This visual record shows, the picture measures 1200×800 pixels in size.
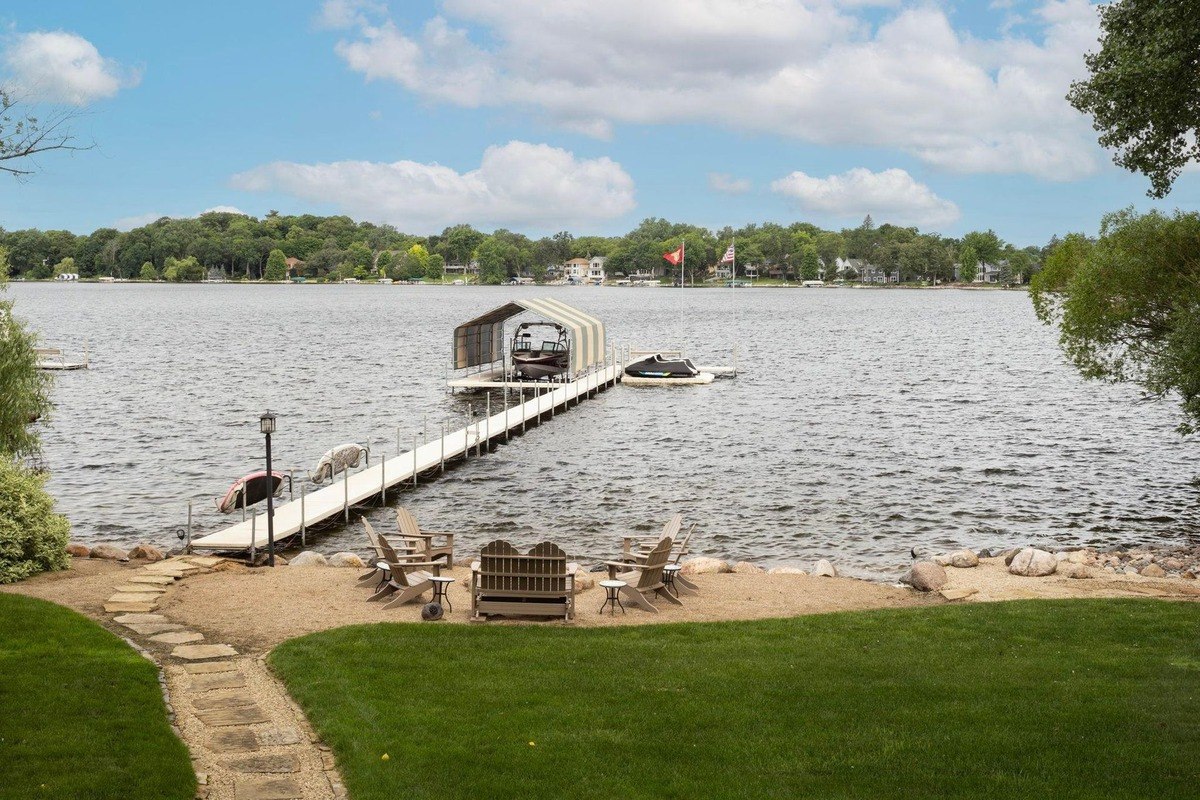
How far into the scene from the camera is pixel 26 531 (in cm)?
1627

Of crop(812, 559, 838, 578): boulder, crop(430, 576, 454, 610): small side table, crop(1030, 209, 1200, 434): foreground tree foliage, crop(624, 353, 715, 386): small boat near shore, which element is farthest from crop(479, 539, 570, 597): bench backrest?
crop(624, 353, 715, 386): small boat near shore

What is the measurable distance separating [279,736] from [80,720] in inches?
67.1

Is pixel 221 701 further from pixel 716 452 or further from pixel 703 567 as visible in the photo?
pixel 716 452

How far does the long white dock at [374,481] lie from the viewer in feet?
67.6

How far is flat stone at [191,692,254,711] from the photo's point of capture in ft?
34.1

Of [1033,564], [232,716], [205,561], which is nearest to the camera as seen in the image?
[232,716]

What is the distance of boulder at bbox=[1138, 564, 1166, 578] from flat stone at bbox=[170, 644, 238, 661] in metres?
16.0

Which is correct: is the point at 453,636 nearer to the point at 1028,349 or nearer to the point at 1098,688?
the point at 1098,688

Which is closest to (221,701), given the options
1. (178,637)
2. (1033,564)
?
(178,637)

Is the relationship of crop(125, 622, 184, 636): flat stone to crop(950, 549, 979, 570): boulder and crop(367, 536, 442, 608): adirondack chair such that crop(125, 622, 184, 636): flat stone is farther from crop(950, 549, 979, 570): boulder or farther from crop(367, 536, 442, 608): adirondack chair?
crop(950, 549, 979, 570): boulder

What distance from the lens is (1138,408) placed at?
47469 millimetres

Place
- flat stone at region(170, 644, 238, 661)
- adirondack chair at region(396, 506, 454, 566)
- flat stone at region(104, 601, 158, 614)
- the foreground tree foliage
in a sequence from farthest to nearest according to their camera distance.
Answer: the foreground tree foliage < adirondack chair at region(396, 506, 454, 566) < flat stone at region(104, 601, 158, 614) < flat stone at region(170, 644, 238, 661)

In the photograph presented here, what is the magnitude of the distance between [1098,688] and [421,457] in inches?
916

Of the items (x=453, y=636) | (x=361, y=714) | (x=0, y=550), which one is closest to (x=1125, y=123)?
(x=453, y=636)
